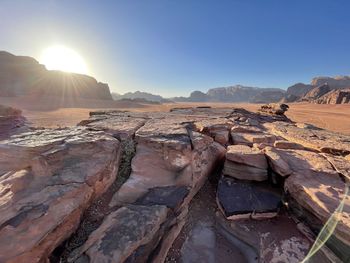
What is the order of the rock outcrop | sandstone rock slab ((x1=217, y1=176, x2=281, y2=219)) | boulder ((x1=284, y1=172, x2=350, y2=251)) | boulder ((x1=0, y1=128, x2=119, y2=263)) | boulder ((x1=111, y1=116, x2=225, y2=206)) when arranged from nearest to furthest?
boulder ((x1=0, y1=128, x2=119, y2=263))
boulder ((x1=284, y1=172, x2=350, y2=251))
sandstone rock slab ((x1=217, y1=176, x2=281, y2=219))
boulder ((x1=111, y1=116, x2=225, y2=206))
the rock outcrop

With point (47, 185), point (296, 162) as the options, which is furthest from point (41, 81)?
point (296, 162)

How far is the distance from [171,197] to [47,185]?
1.64 metres

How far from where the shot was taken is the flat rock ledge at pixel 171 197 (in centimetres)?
222

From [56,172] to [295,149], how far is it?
14.1ft

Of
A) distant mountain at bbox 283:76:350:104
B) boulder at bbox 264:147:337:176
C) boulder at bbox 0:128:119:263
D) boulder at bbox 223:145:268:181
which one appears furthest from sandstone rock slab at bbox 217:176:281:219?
distant mountain at bbox 283:76:350:104

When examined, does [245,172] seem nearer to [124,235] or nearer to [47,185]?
[124,235]

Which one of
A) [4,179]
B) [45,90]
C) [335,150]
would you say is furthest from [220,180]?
[45,90]

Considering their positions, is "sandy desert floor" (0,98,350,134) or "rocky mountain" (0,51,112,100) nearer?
"sandy desert floor" (0,98,350,134)

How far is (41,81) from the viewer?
35.1 metres

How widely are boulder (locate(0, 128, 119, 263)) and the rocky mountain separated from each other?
31.6 m

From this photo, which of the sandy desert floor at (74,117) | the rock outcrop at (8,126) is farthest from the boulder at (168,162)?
the sandy desert floor at (74,117)

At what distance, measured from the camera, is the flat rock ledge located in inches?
87.3

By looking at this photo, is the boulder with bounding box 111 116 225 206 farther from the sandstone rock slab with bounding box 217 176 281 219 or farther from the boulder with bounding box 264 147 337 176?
the boulder with bounding box 264 147 337 176

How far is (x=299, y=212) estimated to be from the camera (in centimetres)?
297
